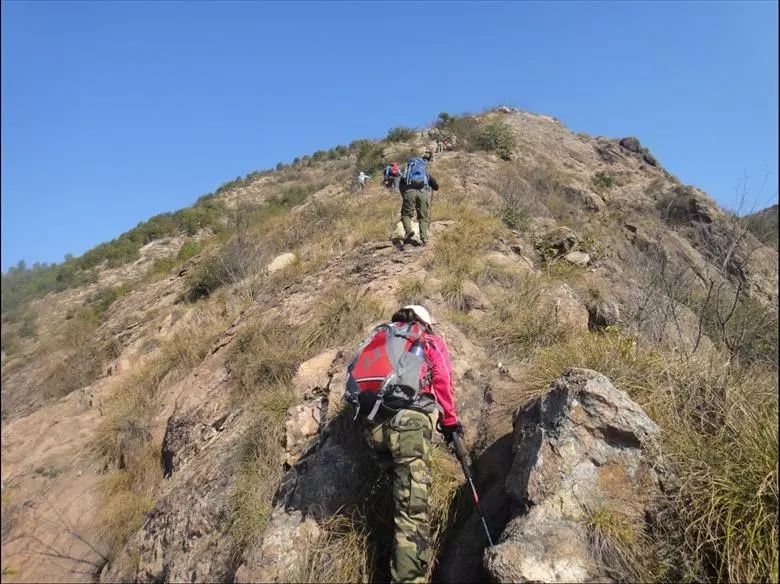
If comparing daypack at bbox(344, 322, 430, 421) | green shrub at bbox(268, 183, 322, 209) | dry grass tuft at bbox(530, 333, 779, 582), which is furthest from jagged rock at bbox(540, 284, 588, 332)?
green shrub at bbox(268, 183, 322, 209)

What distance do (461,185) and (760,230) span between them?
8119mm

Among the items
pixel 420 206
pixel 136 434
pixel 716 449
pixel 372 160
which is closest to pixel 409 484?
pixel 716 449

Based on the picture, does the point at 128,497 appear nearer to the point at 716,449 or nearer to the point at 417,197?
the point at 716,449

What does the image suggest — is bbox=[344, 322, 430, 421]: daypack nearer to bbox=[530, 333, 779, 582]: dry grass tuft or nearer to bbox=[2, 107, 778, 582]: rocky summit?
bbox=[2, 107, 778, 582]: rocky summit

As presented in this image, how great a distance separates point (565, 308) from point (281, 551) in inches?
181

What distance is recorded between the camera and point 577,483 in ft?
9.49

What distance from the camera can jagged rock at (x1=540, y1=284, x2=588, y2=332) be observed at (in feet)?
19.3

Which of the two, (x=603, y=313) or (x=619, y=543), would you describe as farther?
(x=603, y=313)

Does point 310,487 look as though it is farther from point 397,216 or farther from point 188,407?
point 397,216

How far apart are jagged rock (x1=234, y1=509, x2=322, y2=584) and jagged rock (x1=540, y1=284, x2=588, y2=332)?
3862 mm

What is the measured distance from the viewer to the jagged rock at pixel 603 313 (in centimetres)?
625

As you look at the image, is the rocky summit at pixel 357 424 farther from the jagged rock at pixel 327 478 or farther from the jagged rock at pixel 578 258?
the jagged rock at pixel 578 258

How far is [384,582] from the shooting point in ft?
10.3

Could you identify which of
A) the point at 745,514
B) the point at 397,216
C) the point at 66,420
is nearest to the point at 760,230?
the point at 745,514
